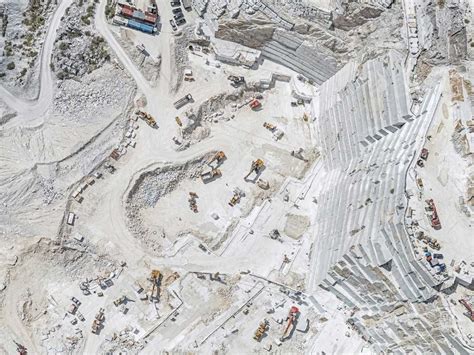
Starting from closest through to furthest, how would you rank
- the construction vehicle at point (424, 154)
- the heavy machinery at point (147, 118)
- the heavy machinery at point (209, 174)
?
the construction vehicle at point (424, 154), the heavy machinery at point (209, 174), the heavy machinery at point (147, 118)

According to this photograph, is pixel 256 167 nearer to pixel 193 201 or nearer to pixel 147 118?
pixel 193 201

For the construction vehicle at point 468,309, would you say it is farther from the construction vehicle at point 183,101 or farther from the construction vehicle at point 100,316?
the construction vehicle at point 100,316

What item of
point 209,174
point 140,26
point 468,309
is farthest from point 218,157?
point 468,309

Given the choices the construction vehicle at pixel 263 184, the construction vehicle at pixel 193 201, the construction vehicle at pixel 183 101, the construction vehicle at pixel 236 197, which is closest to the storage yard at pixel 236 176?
the construction vehicle at pixel 193 201

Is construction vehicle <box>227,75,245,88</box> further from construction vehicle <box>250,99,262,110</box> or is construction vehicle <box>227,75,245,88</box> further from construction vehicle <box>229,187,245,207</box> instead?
construction vehicle <box>229,187,245,207</box>

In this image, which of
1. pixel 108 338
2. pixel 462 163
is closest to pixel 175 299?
pixel 108 338

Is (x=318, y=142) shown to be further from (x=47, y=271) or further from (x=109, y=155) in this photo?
(x=47, y=271)

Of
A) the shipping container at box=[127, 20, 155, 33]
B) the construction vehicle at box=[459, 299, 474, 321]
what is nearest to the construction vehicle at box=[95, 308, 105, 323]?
the shipping container at box=[127, 20, 155, 33]
